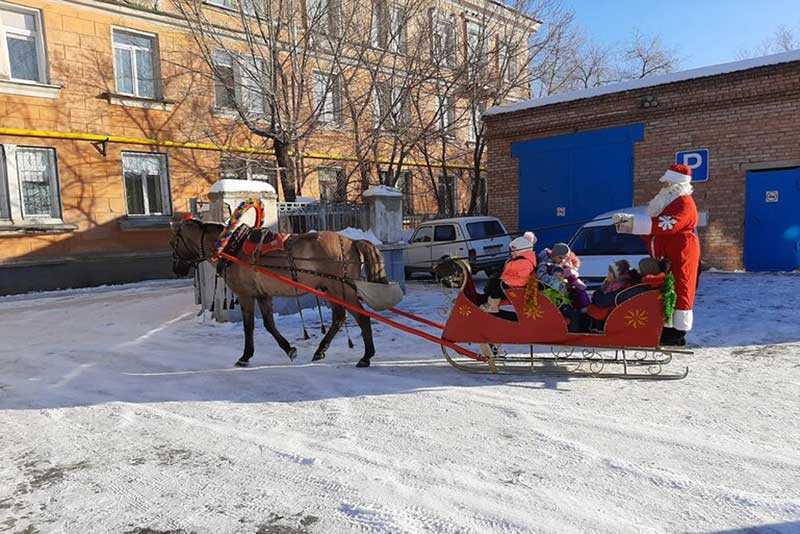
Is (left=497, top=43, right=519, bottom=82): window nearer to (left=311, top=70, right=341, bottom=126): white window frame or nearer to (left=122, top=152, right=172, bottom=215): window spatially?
(left=311, top=70, right=341, bottom=126): white window frame

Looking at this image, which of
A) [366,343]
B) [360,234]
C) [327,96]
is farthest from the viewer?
[327,96]

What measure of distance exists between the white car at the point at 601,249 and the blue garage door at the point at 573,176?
3945 millimetres

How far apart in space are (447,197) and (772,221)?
37.3 ft

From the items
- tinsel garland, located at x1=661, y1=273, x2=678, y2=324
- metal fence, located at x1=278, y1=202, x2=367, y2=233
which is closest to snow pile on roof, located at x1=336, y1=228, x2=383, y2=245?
metal fence, located at x1=278, y1=202, x2=367, y2=233

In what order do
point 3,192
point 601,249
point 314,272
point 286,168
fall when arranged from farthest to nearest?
1. point 3,192
2. point 286,168
3. point 601,249
4. point 314,272

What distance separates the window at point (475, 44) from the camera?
15.5m

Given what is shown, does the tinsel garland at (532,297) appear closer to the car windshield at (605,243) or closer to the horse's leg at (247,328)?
the horse's leg at (247,328)

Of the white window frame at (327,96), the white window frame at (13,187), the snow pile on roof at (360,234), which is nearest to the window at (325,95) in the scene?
the white window frame at (327,96)

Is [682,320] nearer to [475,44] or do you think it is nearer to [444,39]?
[444,39]

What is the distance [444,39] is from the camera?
1537cm

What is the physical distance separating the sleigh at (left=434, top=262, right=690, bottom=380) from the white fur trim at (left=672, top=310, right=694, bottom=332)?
5.1 inches

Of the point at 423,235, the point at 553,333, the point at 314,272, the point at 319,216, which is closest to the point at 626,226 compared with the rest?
the point at 553,333

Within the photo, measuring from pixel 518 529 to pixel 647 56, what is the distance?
2903cm

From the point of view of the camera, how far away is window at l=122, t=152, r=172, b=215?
51.6 feet
